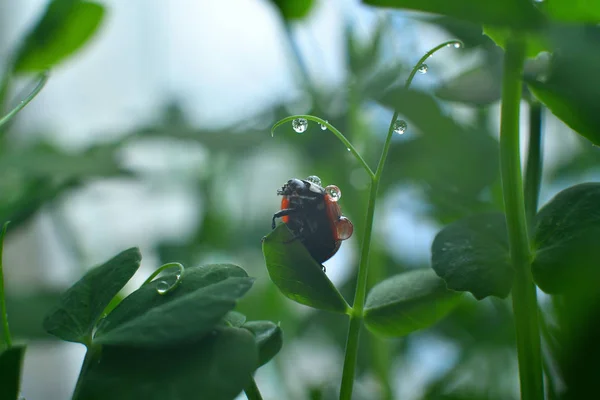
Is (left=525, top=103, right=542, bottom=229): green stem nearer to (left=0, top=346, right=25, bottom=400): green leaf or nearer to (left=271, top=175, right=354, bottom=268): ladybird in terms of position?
(left=271, top=175, right=354, bottom=268): ladybird

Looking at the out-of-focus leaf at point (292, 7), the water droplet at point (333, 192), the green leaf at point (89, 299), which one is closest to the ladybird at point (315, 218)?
the water droplet at point (333, 192)

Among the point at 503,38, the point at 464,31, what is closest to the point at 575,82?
the point at 503,38

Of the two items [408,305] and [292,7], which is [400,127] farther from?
[292,7]

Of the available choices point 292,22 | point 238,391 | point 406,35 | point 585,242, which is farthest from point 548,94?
point 406,35

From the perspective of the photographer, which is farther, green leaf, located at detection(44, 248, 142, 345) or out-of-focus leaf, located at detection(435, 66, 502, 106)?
out-of-focus leaf, located at detection(435, 66, 502, 106)

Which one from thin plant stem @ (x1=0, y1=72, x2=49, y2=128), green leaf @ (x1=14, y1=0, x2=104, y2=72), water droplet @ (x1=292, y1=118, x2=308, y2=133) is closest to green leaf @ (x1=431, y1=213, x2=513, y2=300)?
water droplet @ (x1=292, y1=118, x2=308, y2=133)

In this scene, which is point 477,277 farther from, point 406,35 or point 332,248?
point 406,35

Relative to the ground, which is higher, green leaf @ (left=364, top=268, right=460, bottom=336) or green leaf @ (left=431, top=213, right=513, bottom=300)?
green leaf @ (left=431, top=213, right=513, bottom=300)
